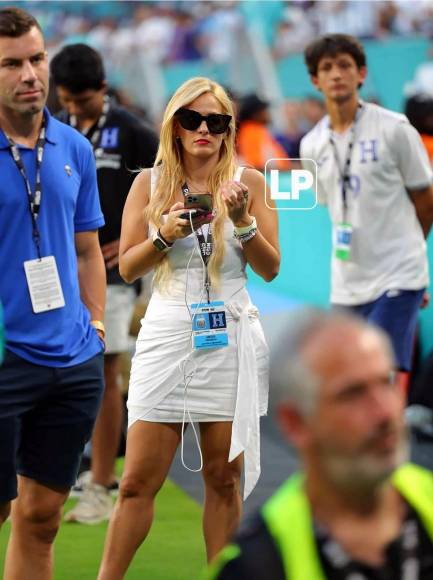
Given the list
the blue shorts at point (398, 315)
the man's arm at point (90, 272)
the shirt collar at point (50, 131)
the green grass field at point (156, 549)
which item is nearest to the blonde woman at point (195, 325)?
the man's arm at point (90, 272)

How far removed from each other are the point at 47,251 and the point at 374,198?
2.83 m

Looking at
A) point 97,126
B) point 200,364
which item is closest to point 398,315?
point 97,126

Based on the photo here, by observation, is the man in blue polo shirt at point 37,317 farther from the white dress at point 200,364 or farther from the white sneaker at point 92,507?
the white sneaker at point 92,507

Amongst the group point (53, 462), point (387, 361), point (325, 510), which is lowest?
point (53, 462)

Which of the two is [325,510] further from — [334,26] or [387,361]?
[334,26]

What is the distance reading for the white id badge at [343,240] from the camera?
22.8ft

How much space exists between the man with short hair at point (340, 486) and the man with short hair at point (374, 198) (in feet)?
15.2

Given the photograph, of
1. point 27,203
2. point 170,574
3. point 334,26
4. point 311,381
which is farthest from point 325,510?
point 334,26

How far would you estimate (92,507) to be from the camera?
268 inches

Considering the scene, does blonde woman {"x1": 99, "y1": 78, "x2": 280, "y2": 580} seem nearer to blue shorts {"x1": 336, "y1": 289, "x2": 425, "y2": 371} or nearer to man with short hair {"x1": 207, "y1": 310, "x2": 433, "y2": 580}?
blue shorts {"x1": 336, "y1": 289, "x2": 425, "y2": 371}

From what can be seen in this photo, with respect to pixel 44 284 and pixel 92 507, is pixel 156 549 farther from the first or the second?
pixel 44 284

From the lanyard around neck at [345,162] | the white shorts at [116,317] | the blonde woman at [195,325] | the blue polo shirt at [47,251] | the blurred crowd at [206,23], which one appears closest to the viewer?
the blue polo shirt at [47,251]

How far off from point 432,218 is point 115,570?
285cm

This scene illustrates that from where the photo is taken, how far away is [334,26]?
2039 cm
